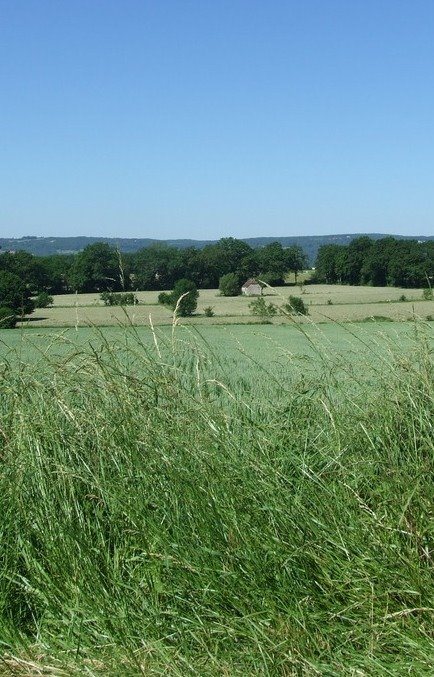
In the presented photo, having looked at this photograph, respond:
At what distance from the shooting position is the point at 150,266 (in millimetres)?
7008

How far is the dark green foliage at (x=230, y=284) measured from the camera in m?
9.38

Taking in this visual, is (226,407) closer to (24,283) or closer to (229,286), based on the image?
(24,283)

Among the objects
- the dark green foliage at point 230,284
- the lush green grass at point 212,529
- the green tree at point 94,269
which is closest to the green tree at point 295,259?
the dark green foliage at point 230,284

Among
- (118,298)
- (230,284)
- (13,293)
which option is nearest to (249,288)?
(230,284)

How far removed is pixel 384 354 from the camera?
4902 mm

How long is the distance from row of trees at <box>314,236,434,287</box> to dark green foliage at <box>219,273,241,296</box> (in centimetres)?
386

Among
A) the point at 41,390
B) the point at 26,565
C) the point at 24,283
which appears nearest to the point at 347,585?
the point at 26,565

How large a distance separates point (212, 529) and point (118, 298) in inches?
83.7

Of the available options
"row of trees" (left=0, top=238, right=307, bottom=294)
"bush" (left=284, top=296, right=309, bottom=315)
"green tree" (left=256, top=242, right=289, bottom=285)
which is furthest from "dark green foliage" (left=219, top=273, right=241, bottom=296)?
"bush" (left=284, top=296, right=309, bottom=315)

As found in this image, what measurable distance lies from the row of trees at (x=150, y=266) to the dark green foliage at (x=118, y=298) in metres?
0.06

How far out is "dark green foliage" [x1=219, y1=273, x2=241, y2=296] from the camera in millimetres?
9383

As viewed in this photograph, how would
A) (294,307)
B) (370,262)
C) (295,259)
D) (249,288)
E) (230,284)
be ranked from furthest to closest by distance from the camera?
(370,262) → (230,284) → (295,259) → (249,288) → (294,307)

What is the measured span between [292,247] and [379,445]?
226 inches

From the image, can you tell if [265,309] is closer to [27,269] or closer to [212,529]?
[212,529]
